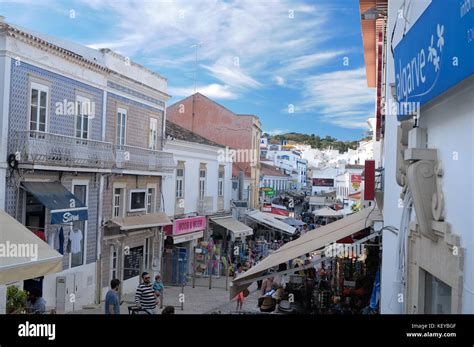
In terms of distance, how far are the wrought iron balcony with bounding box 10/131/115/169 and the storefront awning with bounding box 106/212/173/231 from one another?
1518mm

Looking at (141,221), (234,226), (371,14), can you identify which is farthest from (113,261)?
(371,14)

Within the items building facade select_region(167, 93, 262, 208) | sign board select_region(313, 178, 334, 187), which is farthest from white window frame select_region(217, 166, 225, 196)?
sign board select_region(313, 178, 334, 187)

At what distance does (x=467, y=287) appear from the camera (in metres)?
2.56

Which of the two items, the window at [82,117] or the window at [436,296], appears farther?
the window at [82,117]

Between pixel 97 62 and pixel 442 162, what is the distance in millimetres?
9311

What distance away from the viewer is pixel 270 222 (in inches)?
801

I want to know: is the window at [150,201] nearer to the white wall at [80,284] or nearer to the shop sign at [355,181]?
the white wall at [80,284]

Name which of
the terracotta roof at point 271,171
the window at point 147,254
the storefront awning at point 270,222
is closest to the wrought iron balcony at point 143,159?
the window at point 147,254

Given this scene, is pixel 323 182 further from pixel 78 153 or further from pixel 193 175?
pixel 78 153

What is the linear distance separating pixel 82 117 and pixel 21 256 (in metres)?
7.26

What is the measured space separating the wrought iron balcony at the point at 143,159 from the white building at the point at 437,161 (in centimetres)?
973

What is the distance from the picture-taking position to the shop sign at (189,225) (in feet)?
55.1

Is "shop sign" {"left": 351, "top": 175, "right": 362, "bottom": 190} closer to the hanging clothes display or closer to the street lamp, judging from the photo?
the hanging clothes display

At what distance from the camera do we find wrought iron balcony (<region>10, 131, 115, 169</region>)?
8.86 metres
